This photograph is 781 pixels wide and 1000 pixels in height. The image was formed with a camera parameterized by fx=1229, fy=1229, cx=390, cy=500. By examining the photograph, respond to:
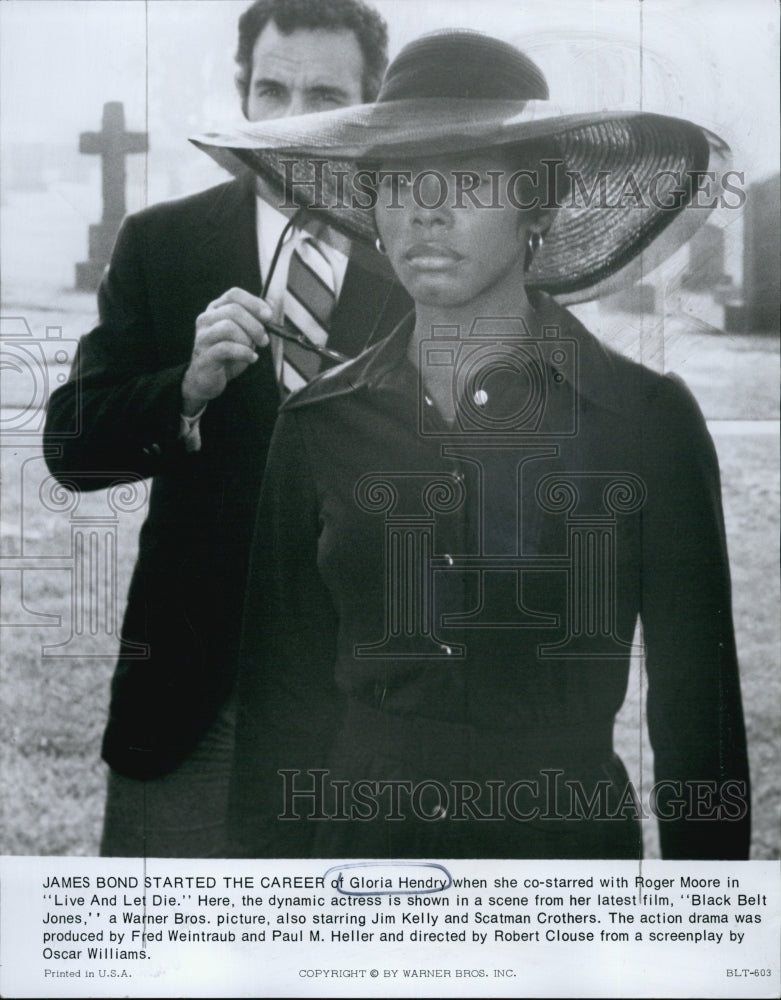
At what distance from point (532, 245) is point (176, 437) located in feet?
3.47

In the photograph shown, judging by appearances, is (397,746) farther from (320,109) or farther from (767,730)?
(320,109)

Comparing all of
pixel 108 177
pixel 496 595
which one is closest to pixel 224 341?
pixel 108 177

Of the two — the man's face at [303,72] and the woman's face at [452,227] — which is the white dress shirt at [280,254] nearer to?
the woman's face at [452,227]

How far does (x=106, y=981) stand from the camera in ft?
10.6

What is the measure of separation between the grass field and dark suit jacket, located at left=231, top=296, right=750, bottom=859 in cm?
5

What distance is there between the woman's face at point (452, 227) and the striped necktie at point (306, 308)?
182mm

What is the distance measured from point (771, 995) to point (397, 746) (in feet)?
3.94

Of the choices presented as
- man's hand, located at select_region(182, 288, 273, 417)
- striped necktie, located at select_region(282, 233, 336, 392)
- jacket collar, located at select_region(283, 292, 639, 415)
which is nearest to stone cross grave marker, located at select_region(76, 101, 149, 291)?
man's hand, located at select_region(182, 288, 273, 417)

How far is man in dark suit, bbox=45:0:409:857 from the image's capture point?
3193 millimetres

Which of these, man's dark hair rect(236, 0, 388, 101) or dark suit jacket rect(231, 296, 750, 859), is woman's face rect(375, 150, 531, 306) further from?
man's dark hair rect(236, 0, 388, 101)

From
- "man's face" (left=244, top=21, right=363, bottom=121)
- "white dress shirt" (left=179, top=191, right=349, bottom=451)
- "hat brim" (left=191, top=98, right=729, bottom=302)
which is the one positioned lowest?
"white dress shirt" (left=179, top=191, right=349, bottom=451)

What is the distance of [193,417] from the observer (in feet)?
10.6

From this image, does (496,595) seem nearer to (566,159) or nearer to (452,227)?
(452,227)

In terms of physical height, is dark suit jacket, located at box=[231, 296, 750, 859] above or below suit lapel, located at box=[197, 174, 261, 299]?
below
